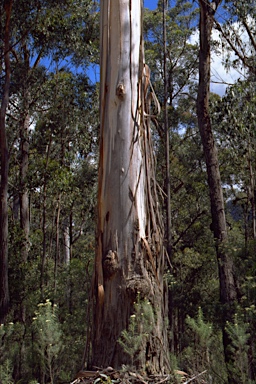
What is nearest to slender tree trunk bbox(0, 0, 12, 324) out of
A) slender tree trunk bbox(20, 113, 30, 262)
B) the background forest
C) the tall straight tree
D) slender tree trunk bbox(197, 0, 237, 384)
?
the background forest

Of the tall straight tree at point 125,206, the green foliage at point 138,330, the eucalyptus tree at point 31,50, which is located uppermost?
the eucalyptus tree at point 31,50

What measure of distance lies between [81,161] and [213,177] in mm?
6673

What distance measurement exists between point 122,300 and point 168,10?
14084 millimetres

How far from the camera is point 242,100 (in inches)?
363

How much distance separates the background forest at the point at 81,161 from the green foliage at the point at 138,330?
254cm

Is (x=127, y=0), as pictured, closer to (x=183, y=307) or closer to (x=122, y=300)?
(x=122, y=300)

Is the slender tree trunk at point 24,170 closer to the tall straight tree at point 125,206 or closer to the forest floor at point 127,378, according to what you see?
the tall straight tree at point 125,206

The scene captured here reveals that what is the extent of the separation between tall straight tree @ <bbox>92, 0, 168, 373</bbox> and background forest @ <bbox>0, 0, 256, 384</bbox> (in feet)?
7.99

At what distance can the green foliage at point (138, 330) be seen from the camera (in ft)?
7.82

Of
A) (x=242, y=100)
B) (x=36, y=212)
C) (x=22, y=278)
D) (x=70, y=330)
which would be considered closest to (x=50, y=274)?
(x=22, y=278)

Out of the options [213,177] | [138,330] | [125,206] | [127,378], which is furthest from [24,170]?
[127,378]

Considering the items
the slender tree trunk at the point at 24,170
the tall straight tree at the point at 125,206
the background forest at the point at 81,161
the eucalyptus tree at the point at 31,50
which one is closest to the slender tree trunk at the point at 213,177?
the background forest at the point at 81,161

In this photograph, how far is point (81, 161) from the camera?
46.6 feet

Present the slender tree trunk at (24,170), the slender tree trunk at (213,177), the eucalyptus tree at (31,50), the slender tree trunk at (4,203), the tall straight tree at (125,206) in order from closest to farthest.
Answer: the tall straight tree at (125,206) → the slender tree trunk at (213,177) → the slender tree trunk at (4,203) → the eucalyptus tree at (31,50) → the slender tree trunk at (24,170)
